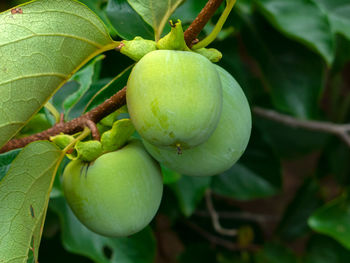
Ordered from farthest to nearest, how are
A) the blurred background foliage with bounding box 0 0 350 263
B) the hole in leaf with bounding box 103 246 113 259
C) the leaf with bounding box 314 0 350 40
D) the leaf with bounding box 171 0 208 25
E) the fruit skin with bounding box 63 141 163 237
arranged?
the leaf with bounding box 314 0 350 40 < the hole in leaf with bounding box 103 246 113 259 < the blurred background foliage with bounding box 0 0 350 263 < the leaf with bounding box 171 0 208 25 < the fruit skin with bounding box 63 141 163 237

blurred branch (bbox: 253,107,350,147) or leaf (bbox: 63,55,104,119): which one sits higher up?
leaf (bbox: 63,55,104,119)

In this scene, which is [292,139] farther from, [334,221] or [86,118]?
[86,118]

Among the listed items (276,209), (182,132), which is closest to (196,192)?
(182,132)

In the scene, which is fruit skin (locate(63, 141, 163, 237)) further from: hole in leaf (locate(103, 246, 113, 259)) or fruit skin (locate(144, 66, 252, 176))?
hole in leaf (locate(103, 246, 113, 259))

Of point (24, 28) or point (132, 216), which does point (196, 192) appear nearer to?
point (132, 216)

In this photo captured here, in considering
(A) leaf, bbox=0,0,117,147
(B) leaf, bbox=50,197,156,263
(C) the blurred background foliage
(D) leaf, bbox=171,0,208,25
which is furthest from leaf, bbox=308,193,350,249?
(A) leaf, bbox=0,0,117,147

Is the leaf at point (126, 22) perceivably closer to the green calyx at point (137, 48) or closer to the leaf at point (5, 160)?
the green calyx at point (137, 48)
